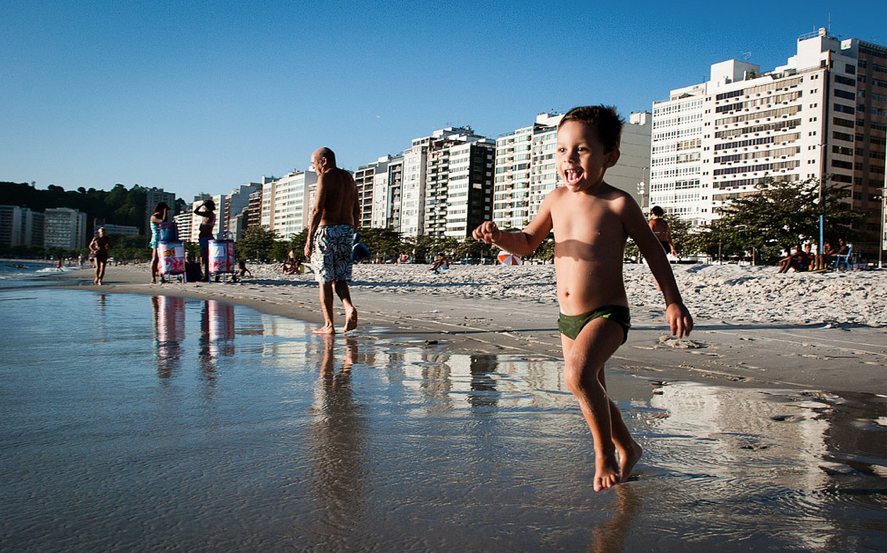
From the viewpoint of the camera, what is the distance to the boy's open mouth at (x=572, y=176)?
266 centimetres

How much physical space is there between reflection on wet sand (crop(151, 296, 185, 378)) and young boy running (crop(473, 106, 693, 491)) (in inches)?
111

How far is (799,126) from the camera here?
94125 millimetres

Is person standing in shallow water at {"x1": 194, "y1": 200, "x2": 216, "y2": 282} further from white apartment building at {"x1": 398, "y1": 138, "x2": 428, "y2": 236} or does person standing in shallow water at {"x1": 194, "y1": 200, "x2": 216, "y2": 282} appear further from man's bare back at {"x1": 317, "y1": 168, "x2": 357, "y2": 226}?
white apartment building at {"x1": 398, "y1": 138, "x2": 428, "y2": 236}

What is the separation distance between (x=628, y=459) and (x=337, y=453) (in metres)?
1.08

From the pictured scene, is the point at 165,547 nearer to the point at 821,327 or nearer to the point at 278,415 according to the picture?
the point at 278,415

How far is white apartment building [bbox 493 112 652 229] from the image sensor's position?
403ft

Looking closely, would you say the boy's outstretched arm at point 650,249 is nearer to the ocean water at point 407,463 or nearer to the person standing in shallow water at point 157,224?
the ocean water at point 407,463

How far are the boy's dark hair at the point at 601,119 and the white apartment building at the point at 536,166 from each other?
11583 centimetres

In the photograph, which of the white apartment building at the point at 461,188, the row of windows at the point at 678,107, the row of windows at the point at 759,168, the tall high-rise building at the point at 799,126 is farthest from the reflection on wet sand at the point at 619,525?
the white apartment building at the point at 461,188

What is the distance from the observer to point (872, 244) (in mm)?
88438

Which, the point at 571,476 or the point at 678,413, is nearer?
the point at 571,476

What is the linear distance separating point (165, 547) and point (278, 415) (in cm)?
154

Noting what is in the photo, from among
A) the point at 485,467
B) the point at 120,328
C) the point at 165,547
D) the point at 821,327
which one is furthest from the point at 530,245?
the point at 821,327

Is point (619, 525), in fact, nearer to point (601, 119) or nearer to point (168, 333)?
point (601, 119)
